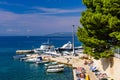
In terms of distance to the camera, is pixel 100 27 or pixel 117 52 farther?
pixel 117 52

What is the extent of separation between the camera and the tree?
93.1 ft

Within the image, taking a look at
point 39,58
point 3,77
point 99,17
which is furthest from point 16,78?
point 99,17

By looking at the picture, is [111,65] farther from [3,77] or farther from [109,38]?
[3,77]

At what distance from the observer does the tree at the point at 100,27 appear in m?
28.4

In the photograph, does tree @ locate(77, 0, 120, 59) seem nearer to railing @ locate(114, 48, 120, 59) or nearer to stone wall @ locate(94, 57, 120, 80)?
railing @ locate(114, 48, 120, 59)

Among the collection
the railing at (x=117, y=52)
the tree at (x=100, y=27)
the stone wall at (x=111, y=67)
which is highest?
the tree at (x=100, y=27)

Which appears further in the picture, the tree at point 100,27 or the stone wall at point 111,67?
the stone wall at point 111,67

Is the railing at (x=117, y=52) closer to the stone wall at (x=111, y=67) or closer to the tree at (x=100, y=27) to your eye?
the stone wall at (x=111, y=67)

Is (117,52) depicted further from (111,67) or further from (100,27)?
(100,27)

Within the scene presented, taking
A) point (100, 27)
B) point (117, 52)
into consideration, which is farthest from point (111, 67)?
point (100, 27)

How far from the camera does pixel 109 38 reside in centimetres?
3209

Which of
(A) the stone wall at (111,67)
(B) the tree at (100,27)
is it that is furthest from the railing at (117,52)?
(B) the tree at (100,27)

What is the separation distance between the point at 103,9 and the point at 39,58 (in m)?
37.9

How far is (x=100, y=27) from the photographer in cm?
3112
